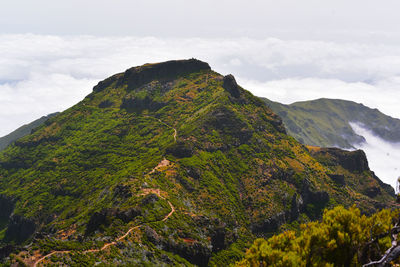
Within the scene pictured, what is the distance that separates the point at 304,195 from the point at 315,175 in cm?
A: 2602

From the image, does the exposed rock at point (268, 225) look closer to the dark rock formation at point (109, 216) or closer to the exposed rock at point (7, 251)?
the dark rock formation at point (109, 216)

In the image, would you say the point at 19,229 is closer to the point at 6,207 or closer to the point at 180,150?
the point at 6,207

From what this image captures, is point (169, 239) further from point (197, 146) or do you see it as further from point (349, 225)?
point (197, 146)

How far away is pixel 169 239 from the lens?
325ft

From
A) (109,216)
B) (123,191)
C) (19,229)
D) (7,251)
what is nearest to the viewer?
(7,251)

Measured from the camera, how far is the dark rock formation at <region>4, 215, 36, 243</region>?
163750 millimetres

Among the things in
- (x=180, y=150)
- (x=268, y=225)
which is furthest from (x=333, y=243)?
(x=180, y=150)

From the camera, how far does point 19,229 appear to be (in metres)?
168

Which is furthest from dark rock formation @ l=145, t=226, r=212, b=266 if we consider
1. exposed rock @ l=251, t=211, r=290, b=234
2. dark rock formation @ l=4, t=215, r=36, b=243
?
dark rock formation @ l=4, t=215, r=36, b=243

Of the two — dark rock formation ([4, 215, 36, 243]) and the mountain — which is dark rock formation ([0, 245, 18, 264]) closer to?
the mountain

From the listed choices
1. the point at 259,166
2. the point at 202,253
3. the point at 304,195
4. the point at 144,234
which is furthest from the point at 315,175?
the point at 144,234

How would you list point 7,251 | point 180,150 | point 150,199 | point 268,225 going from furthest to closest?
point 180,150 → point 268,225 → point 150,199 → point 7,251

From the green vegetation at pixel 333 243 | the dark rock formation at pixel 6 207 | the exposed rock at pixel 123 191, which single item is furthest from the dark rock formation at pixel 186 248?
the dark rock formation at pixel 6 207

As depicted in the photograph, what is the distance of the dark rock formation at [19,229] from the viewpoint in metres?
164
